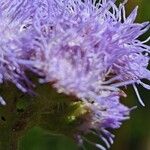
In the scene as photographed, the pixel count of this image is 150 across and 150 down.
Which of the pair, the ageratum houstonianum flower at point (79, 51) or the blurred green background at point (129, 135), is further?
the blurred green background at point (129, 135)

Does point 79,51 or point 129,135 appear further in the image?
point 129,135

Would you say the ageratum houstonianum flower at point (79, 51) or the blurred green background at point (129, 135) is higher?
the ageratum houstonianum flower at point (79, 51)

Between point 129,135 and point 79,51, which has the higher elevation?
point 79,51

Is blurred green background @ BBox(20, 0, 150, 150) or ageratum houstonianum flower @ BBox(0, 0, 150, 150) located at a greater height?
ageratum houstonianum flower @ BBox(0, 0, 150, 150)

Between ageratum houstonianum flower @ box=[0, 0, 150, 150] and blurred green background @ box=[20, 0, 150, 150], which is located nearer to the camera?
ageratum houstonianum flower @ box=[0, 0, 150, 150]

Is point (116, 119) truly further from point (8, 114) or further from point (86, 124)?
point (8, 114)
